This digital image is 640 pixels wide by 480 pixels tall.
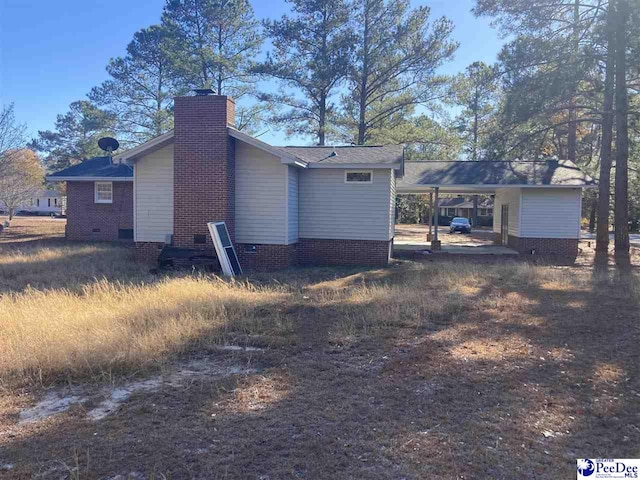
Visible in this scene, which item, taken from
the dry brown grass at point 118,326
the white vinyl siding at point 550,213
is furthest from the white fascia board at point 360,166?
the white vinyl siding at point 550,213

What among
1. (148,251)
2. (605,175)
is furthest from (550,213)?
(148,251)

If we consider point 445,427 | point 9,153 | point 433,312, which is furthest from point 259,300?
point 9,153

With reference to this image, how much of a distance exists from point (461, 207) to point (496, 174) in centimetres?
3712

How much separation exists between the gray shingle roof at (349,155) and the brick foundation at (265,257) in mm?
2763

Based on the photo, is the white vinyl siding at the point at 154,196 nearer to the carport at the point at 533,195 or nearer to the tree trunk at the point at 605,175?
the carport at the point at 533,195

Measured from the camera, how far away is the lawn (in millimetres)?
3498

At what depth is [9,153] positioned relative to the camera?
949 inches

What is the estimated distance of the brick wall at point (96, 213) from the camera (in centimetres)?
2127

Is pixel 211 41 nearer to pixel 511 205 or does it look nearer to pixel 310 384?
pixel 511 205

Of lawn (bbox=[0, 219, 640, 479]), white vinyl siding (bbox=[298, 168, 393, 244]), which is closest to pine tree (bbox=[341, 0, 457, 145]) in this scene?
white vinyl siding (bbox=[298, 168, 393, 244])

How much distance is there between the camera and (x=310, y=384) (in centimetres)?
496

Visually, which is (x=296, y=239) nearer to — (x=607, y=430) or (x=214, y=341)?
(x=214, y=341)

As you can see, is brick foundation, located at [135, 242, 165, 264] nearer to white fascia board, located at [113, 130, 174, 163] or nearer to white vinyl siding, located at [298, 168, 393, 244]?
white fascia board, located at [113, 130, 174, 163]

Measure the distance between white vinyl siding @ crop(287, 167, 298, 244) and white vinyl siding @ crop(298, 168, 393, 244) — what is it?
34 cm
